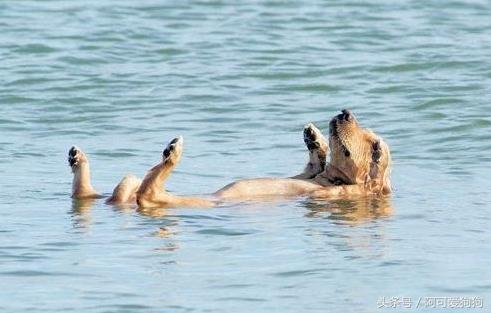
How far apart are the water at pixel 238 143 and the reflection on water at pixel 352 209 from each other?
0.10ft

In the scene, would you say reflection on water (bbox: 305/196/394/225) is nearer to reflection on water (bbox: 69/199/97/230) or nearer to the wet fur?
the wet fur

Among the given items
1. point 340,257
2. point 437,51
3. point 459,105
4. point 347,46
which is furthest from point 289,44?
point 340,257

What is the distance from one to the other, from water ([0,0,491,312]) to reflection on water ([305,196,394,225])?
31mm

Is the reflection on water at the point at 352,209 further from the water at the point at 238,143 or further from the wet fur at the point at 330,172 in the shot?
the wet fur at the point at 330,172

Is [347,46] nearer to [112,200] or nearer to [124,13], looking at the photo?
[124,13]

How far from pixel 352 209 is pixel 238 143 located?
11.6 ft

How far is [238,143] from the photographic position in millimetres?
15297

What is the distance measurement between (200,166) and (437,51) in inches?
272

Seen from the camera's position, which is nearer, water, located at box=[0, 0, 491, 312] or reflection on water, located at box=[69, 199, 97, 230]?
water, located at box=[0, 0, 491, 312]

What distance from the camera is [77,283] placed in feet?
29.8

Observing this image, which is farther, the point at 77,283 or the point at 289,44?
the point at 289,44

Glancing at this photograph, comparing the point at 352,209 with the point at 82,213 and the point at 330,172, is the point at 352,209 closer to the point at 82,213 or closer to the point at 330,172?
the point at 330,172

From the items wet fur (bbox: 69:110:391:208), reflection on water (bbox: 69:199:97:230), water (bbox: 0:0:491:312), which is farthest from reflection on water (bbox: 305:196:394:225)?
reflection on water (bbox: 69:199:97:230)

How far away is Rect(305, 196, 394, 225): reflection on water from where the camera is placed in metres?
11.5
